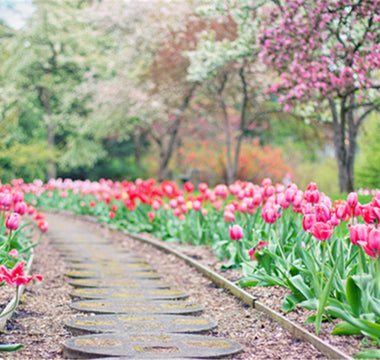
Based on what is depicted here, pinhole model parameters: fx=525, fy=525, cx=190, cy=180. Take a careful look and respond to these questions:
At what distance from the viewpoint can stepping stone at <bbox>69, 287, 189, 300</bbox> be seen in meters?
5.41

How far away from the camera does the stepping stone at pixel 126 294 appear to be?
17.8ft

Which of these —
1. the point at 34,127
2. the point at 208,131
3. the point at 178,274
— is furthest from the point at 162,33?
the point at 178,274

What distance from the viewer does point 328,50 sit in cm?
1112

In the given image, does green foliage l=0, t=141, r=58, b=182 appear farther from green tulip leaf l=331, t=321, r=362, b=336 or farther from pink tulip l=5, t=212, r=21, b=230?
green tulip leaf l=331, t=321, r=362, b=336

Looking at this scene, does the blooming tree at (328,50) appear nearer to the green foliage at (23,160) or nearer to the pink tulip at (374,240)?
the pink tulip at (374,240)

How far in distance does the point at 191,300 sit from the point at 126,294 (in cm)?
69

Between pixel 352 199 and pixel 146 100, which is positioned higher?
pixel 146 100

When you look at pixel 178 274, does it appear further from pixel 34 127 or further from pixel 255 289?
pixel 34 127

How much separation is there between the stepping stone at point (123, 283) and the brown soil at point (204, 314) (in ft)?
0.49

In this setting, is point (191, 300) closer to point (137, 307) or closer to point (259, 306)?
point (137, 307)

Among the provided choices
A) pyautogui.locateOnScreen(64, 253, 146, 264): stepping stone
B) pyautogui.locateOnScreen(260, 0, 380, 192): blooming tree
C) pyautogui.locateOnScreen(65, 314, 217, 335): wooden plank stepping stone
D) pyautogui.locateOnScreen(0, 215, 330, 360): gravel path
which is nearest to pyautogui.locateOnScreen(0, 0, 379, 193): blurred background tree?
pyautogui.locateOnScreen(260, 0, 380, 192): blooming tree

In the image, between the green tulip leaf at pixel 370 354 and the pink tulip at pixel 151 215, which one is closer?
the green tulip leaf at pixel 370 354

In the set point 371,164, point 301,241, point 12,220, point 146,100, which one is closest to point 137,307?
point 12,220

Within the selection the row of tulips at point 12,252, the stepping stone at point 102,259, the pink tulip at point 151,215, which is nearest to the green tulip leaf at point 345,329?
the row of tulips at point 12,252
